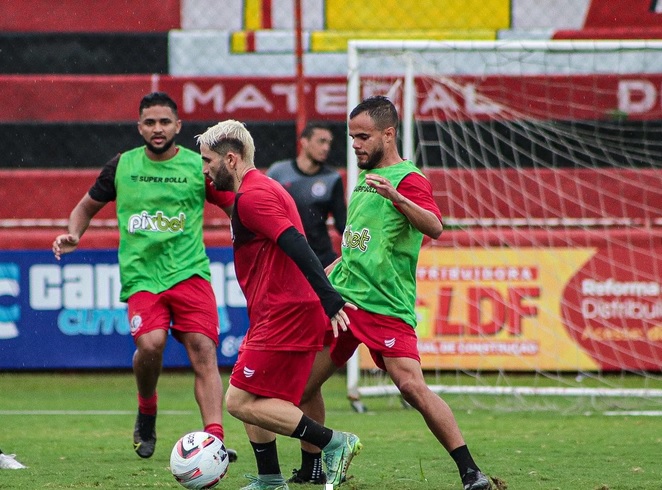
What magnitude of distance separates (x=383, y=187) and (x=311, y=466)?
5.05 ft

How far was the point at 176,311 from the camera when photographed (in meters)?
6.53

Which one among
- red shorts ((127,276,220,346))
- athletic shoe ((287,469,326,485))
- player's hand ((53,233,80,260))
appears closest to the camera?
athletic shoe ((287,469,326,485))

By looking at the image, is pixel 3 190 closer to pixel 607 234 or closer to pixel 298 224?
pixel 607 234

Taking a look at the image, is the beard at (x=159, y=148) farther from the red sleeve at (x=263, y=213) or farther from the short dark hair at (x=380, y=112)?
the red sleeve at (x=263, y=213)

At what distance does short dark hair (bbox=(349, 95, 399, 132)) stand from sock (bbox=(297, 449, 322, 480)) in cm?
169

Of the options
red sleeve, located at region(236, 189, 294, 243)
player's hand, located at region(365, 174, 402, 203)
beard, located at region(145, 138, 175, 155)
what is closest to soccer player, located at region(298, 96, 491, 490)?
player's hand, located at region(365, 174, 402, 203)

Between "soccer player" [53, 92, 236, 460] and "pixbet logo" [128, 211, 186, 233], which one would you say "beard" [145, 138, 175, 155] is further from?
Answer: "pixbet logo" [128, 211, 186, 233]

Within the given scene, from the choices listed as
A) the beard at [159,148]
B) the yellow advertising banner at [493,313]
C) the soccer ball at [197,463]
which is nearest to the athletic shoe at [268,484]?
the soccer ball at [197,463]

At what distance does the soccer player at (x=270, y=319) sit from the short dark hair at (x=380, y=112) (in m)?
0.65

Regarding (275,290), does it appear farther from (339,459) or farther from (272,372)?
(339,459)

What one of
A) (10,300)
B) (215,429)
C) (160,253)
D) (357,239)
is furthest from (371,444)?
(10,300)

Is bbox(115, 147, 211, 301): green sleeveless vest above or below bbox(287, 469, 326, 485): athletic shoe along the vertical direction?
above

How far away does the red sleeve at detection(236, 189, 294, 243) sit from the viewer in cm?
488

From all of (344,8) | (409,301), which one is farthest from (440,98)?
(409,301)
